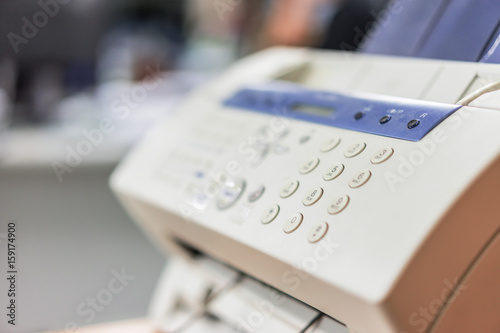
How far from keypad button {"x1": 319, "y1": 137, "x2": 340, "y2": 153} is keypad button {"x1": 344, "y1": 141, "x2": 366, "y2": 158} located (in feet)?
0.06

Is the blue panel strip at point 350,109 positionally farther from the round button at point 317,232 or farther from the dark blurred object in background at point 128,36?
the dark blurred object in background at point 128,36

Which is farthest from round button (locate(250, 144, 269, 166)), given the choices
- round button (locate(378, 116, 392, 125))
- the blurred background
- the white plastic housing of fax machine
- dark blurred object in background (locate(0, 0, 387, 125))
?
dark blurred object in background (locate(0, 0, 387, 125))

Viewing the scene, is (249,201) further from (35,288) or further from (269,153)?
(35,288)

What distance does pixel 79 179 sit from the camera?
1465 millimetres

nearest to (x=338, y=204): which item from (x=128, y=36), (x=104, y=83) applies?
(x=104, y=83)

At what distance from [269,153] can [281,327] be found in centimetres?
15

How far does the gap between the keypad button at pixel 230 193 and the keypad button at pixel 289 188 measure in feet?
0.16

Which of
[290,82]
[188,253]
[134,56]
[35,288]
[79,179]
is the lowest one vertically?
[35,288]

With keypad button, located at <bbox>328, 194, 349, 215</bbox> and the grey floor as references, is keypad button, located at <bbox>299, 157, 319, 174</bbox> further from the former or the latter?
the grey floor

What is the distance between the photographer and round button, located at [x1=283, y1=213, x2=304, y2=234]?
385 mm

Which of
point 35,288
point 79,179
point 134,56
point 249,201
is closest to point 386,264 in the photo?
point 249,201

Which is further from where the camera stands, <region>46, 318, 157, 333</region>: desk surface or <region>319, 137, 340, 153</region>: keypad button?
<region>46, 318, 157, 333</region>: desk surface

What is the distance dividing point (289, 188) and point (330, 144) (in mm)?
52

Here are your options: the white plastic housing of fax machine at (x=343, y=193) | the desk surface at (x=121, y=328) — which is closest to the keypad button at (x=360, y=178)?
the white plastic housing of fax machine at (x=343, y=193)
